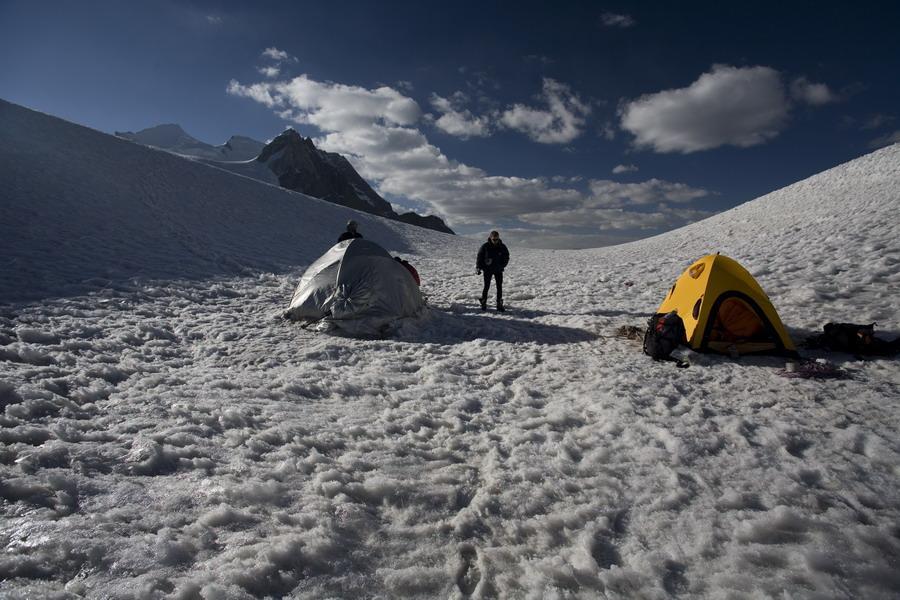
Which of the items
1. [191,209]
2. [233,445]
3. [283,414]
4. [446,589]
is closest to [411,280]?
[283,414]

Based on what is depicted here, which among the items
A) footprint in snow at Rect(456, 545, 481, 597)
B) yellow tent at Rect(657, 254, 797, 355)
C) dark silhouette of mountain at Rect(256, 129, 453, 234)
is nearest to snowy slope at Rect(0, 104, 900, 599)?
footprint in snow at Rect(456, 545, 481, 597)

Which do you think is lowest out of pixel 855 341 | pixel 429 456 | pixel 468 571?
pixel 468 571

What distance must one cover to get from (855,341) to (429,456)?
727 centimetres

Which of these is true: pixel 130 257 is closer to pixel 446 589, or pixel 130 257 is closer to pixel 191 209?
pixel 191 209

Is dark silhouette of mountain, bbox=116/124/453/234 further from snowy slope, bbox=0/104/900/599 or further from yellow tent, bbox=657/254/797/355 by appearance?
yellow tent, bbox=657/254/797/355

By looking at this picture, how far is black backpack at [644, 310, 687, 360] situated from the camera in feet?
23.2

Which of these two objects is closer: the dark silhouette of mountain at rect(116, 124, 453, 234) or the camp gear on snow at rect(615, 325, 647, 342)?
the camp gear on snow at rect(615, 325, 647, 342)

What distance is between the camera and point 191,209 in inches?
886

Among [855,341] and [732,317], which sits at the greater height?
[732,317]

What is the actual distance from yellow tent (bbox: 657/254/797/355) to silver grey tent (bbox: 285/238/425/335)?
621 centimetres

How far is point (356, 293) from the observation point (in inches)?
372

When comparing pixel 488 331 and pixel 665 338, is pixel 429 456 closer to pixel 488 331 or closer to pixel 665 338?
pixel 665 338

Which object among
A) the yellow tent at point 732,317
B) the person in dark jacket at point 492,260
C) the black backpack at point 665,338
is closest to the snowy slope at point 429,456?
the black backpack at point 665,338

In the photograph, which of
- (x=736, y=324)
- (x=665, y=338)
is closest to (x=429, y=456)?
(x=665, y=338)
